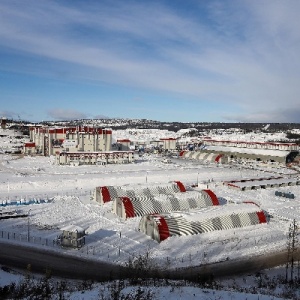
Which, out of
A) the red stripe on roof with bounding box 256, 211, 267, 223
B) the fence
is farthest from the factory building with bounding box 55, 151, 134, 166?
the red stripe on roof with bounding box 256, 211, 267, 223

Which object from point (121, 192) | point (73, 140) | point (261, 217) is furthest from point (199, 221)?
point (73, 140)

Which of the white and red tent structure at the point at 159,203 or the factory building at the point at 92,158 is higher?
the factory building at the point at 92,158

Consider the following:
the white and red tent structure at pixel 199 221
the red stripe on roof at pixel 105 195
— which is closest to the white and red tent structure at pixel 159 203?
the red stripe on roof at pixel 105 195

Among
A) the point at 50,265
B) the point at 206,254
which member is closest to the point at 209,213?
the point at 206,254

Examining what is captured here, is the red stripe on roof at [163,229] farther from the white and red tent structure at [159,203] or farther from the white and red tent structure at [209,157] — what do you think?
the white and red tent structure at [209,157]

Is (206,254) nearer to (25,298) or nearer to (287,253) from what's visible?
(287,253)

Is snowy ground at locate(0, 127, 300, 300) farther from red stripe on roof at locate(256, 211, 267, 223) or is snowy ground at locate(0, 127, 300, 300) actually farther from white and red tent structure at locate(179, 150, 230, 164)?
white and red tent structure at locate(179, 150, 230, 164)
